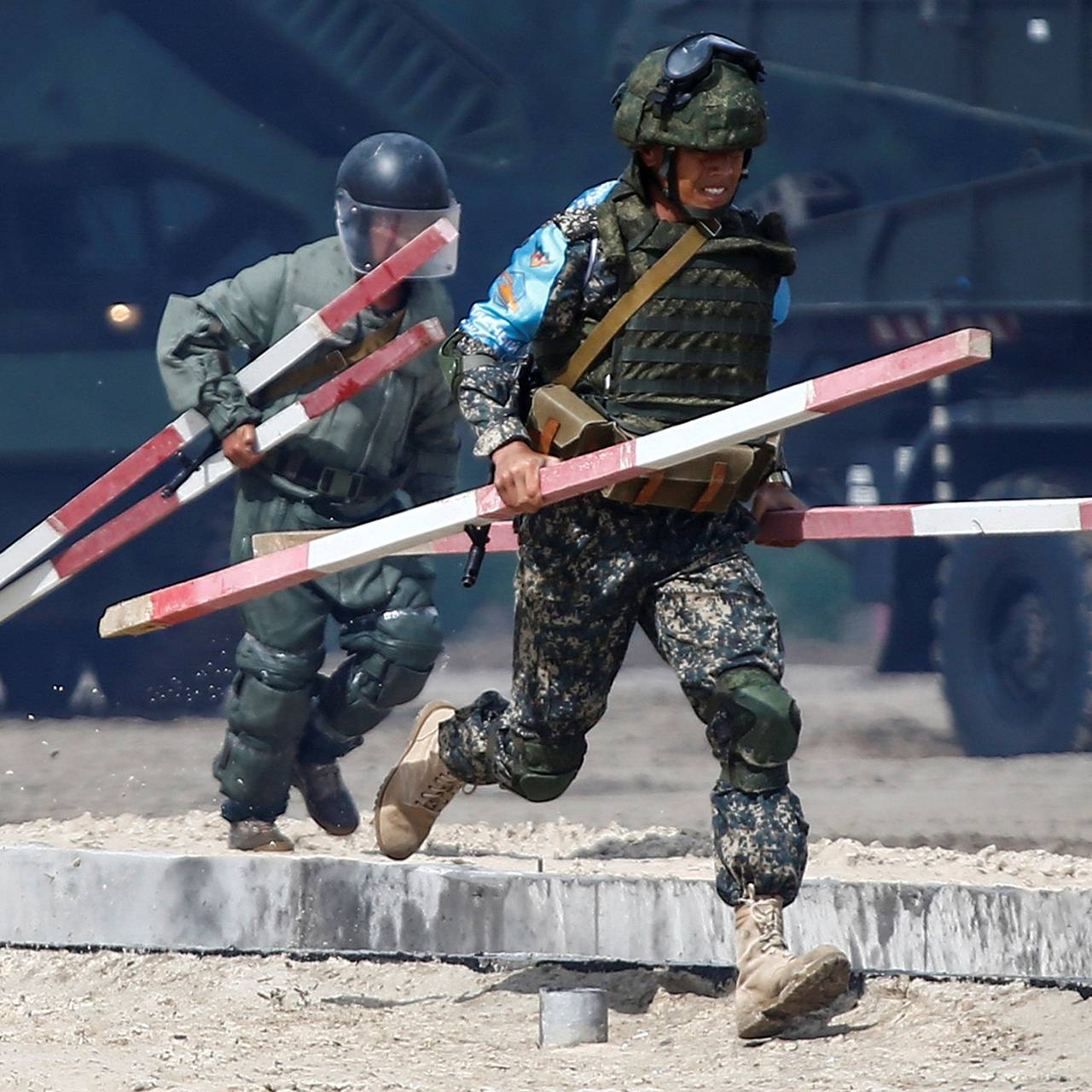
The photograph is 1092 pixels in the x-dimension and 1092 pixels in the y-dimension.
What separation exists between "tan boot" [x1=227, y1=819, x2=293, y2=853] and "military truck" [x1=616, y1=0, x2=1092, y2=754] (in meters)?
2.01

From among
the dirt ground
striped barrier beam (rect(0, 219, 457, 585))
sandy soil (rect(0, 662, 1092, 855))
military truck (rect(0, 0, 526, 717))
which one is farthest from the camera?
military truck (rect(0, 0, 526, 717))

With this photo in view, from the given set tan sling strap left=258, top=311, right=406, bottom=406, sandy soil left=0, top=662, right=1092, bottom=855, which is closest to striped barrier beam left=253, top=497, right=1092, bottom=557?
tan sling strap left=258, top=311, right=406, bottom=406

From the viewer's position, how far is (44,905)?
4.87 m

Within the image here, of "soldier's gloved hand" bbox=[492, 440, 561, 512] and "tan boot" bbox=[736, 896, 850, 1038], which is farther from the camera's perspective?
"soldier's gloved hand" bbox=[492, 440, 561, 512]

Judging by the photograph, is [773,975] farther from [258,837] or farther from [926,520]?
[258,837]

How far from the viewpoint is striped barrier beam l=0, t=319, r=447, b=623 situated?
5.42m

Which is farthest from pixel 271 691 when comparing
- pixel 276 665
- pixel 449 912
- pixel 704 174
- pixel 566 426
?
pixel 704 174

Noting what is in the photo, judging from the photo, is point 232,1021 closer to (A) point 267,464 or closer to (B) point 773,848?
(B) point 773,848

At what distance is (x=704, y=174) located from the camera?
4.05 m

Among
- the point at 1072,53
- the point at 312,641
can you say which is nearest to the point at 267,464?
the point at 312,641

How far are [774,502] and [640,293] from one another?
1.56ft

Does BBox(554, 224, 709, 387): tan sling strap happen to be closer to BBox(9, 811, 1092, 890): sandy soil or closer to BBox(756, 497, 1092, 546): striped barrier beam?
BBox(756, 497, 1092, 546): striped barrier beam

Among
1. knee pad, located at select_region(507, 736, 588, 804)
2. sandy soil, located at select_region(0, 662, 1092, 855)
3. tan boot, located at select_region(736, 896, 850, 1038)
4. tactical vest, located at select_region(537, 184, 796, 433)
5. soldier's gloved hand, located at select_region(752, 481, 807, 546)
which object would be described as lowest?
tan boot, located at select_region(736, 896, 850, 1038)

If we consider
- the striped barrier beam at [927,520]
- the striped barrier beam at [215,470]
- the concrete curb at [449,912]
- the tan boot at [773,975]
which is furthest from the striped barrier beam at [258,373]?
the tan boot at [773,975]
